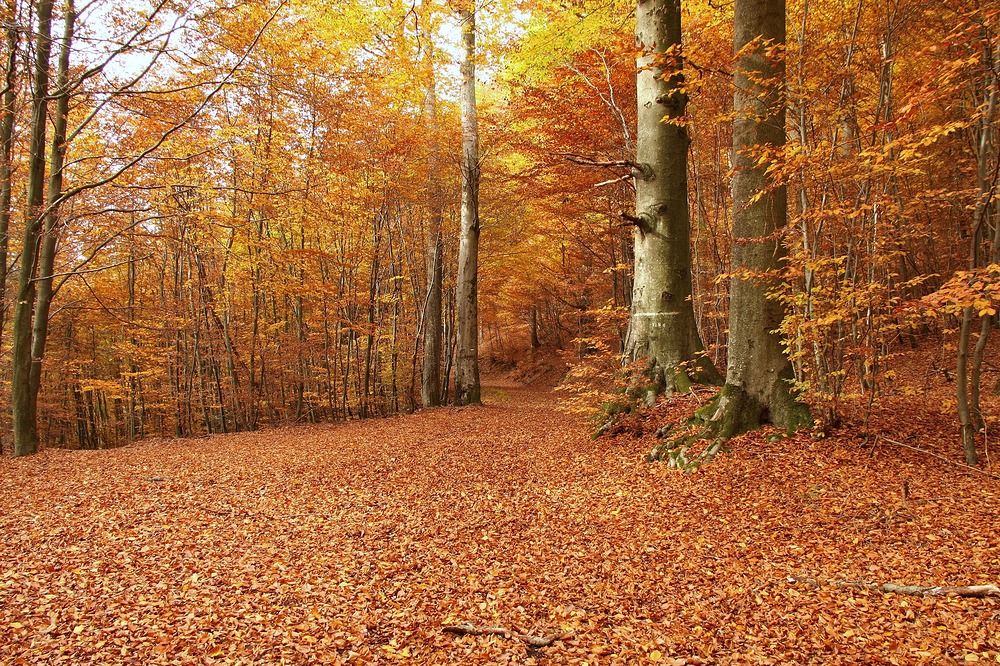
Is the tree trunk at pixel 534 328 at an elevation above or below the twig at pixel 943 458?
above

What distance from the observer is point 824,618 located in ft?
8.37

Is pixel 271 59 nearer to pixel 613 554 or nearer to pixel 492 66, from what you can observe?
pixel 492 66

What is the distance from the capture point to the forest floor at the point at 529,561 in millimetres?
2490

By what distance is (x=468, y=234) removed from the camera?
1191 cm

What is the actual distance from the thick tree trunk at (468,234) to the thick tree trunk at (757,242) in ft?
24.1

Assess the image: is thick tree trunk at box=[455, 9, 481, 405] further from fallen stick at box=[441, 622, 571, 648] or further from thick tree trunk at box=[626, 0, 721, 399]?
fallen stick at box=[441, 622, 571, 648]

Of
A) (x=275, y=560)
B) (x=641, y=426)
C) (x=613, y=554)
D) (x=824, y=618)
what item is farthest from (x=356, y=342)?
(x=824, y=618)

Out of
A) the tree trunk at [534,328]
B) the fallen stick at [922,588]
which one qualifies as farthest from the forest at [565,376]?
→ the tree trunk at [534,328]

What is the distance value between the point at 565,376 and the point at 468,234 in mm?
5547

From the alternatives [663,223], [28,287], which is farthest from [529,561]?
[28,287]

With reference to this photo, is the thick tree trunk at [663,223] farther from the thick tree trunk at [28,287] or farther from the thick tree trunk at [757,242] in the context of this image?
the thick tree trunk at [28,287]

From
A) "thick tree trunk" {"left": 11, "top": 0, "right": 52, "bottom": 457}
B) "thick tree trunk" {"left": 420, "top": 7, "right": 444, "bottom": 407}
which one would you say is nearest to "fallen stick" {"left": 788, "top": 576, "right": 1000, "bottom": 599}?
"thick tree trunk" {"left": 11, "top": 0, "right": 52, "bottom": 457}

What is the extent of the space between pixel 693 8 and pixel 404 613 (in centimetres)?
1038

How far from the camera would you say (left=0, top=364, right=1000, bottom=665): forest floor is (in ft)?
8.17
